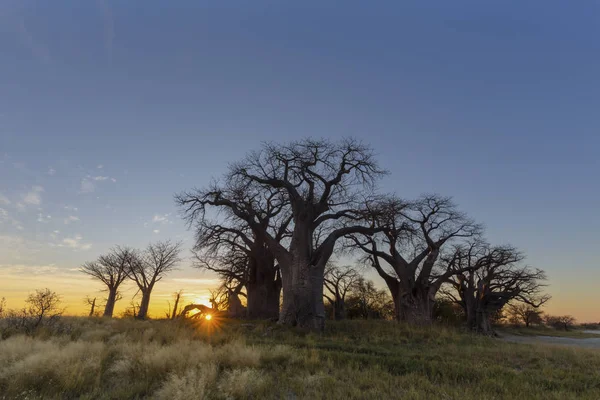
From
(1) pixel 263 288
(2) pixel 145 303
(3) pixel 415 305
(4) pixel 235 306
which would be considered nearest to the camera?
(3) pixel 415 305

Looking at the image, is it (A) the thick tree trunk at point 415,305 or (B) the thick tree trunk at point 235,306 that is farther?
(B) the thick tree trunk at point 235,306

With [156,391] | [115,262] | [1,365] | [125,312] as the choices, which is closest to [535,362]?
[156,391]

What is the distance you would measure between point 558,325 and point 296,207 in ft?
202

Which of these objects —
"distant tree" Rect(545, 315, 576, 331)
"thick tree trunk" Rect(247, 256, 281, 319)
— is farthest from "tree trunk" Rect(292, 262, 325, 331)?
"distant tree" Rect(545, 315, 576, 331)

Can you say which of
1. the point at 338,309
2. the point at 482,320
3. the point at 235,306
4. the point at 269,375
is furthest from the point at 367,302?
the point at 269,375

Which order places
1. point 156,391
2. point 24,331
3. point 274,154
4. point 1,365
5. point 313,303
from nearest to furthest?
point 156,391
point 1,365
point 24,331
point 313,303
point 274,154

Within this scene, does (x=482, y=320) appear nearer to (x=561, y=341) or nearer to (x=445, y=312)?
(x=561, y=341)

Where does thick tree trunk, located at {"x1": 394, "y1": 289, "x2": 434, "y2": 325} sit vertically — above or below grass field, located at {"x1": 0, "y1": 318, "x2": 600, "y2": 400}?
above

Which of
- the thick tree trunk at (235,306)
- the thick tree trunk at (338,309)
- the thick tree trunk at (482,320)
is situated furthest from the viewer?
the thick tree trunk at (338,309)

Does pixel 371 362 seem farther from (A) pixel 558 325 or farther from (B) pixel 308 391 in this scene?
(A) pixel 558 325

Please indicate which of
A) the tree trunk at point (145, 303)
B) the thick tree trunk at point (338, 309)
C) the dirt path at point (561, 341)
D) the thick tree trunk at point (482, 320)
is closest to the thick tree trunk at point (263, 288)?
the thick tree trunk at point (338, 309)

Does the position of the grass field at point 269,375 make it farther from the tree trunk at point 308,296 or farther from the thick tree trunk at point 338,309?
the thick tree trunk at point 338,309

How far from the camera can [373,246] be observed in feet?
82.5

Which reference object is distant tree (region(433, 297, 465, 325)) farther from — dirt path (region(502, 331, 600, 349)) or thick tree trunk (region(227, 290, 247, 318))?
thick tree trunk (region(227, 290, 247, 318))
